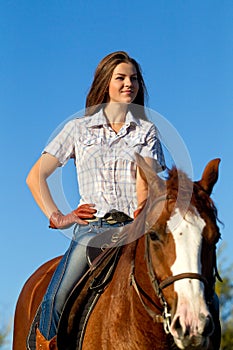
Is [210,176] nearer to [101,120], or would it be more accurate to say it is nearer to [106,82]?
[101,120]

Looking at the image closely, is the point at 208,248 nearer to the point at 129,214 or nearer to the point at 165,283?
the point at 165,283

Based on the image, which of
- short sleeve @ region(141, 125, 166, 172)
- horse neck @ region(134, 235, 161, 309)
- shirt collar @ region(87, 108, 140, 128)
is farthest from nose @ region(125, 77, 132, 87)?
horse neck @ region(134, 235, 161, 309)

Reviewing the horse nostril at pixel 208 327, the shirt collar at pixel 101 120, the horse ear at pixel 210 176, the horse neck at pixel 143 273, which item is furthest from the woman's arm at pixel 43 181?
the horse nostril at pixel 208 327

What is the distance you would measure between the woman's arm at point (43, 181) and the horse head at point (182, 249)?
1238 millimetres

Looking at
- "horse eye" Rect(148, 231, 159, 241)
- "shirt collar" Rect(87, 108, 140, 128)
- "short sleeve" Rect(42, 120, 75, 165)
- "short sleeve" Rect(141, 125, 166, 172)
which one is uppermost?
"shirt collar" Rect(87, 108, 140, 128)

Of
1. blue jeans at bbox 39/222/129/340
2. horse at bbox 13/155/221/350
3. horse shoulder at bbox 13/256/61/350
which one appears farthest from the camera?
horse shoulder at bbox 13/256/61/350

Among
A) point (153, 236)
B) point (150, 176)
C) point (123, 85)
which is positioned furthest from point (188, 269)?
point (123, 85)

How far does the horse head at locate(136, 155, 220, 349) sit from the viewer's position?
20.4 feet

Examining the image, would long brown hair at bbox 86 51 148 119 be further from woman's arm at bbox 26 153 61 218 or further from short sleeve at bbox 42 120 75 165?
woman's arm at bbox 26 153 61 218

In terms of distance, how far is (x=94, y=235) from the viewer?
7766 millimetres

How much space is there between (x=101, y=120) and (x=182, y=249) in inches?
83.9

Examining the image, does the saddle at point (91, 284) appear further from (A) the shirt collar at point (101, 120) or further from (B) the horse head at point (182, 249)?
(A) the shirt collar at point (101, 120)

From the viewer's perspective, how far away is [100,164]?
25.8 feet

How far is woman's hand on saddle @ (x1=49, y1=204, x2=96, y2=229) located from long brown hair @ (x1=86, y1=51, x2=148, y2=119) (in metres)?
1.08
